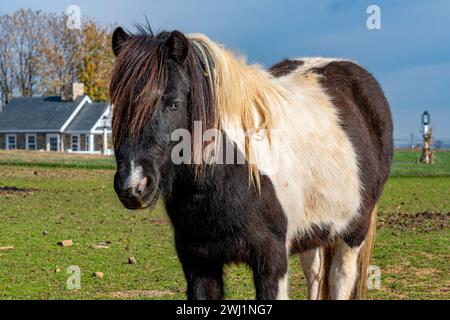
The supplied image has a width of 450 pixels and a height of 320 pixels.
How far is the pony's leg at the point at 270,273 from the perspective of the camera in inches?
136

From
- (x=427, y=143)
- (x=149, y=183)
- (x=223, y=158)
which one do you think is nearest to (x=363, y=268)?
(x=223, y=158)

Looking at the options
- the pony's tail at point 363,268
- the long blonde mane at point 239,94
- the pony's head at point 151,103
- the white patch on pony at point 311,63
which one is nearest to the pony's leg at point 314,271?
the pony's tail at point 363,268

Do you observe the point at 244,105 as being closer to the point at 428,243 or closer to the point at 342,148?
the point at 342,148

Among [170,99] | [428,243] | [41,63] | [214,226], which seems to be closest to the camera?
[170,99]

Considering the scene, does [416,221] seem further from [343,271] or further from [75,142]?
[75,142]

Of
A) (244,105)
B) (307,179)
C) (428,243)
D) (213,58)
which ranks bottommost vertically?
(428,243)

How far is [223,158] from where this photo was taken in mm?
3455

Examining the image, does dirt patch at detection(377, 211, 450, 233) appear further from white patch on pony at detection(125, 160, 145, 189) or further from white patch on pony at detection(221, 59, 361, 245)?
white patch on pony at detection(125, 160, 145, 189)

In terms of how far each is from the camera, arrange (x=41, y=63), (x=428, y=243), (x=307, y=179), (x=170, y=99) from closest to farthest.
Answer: (x=170, y=99) < (x=307, y=179) < (x=428, y=243) < (x=41, y=63)

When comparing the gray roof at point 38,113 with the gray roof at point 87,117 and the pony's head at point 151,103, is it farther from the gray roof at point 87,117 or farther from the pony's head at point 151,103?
the pony's head at point 151,103

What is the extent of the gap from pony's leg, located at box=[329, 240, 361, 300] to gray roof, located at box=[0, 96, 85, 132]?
49.9m
